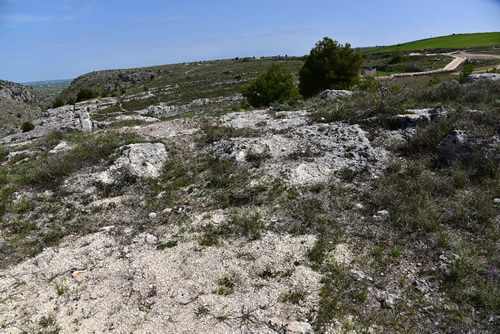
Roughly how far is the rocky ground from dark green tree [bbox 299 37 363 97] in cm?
1491

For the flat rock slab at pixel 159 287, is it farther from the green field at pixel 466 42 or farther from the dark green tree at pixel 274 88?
the green field at pixel 466 42

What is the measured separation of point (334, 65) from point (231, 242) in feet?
73.3

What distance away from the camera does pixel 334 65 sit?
23.7m

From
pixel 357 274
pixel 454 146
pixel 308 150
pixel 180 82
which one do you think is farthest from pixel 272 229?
pixel 180 82

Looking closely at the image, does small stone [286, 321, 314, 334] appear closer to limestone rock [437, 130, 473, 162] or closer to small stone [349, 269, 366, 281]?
small stone [349, 269, 366, 281]

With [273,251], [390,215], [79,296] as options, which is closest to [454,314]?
[390,215]

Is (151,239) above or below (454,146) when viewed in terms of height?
below

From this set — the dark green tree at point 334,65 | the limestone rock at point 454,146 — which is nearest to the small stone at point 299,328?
the limestone rock at point 454,146

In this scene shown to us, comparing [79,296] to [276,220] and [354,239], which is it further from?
[354,239]

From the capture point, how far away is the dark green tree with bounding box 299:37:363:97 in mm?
23562

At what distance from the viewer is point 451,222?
561cm

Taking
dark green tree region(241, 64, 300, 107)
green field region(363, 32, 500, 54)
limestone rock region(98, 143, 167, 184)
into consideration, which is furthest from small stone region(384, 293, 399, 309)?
green field region(363, 32, 500, 54)

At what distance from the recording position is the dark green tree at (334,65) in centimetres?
2356

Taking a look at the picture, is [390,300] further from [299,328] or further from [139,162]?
[139,162]
